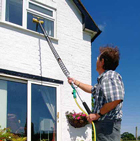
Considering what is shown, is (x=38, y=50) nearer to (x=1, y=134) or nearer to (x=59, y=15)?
(x=59, y=15)

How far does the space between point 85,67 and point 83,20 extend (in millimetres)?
1620

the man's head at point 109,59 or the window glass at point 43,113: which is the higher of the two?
the man's head at point 109,59

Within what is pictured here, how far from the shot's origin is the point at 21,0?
636 centimetres

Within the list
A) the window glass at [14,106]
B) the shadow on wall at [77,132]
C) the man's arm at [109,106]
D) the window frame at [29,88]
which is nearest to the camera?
the man's arm at [109,106]

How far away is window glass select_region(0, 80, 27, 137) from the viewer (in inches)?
208

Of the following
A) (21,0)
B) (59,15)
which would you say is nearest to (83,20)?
(59,15)

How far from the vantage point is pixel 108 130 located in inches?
93.2

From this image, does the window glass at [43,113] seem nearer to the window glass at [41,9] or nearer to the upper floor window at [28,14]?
the upper floor window at [28,14]

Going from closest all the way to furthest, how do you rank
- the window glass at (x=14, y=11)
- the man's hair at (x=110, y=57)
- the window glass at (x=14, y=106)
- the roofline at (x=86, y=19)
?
the man's hair at (x=110, y=57)
the window glass at (x=14, y=106)
the window glass at (x=14, y=11)
the roofline at (x=86, y=19)

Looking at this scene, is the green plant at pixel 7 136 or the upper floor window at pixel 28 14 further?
the upper floor window at pixel 28 14

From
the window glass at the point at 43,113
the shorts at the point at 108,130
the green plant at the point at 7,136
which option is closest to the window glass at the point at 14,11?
the window glass at the point at 43,113

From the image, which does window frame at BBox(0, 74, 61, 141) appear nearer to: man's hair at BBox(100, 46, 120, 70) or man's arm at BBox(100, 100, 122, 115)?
man's hair at BBox(100, 46, 120, 70)

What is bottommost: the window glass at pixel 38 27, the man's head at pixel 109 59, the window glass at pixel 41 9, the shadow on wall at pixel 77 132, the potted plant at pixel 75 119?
the shadow on wall at pixel 77 132

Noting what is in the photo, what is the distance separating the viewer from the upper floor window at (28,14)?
608 centimetres
